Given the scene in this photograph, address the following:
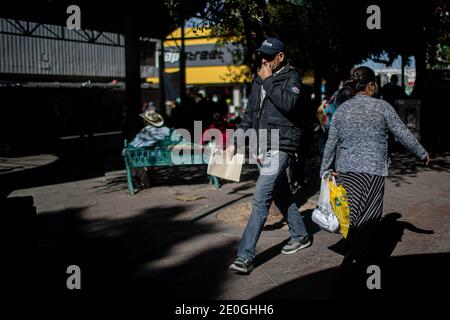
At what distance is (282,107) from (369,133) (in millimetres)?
725

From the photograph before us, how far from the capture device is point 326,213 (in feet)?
13.0

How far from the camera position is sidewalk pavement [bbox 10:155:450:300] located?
386cm

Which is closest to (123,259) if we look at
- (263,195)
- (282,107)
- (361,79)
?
(263,195)

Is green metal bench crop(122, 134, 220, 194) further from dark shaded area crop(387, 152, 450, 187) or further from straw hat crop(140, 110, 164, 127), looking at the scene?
dark shaded area crop(387, 152, 450, 187)

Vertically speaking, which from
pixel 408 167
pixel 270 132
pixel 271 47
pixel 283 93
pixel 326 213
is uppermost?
pixel 271 47

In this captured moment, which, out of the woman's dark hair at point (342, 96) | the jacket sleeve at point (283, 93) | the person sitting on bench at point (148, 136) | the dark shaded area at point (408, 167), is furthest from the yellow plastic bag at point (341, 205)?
the person sitting on bench at point (148, 136)

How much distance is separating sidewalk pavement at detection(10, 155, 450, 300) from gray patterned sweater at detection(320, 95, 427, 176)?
97 cm

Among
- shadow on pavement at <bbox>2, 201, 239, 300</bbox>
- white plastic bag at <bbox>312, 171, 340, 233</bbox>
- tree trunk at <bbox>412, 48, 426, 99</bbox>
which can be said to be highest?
tree trunk at <bbox>412, 48, 426, 99</bbox>

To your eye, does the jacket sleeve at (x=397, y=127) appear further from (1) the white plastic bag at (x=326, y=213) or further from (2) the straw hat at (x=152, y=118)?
(2) the straw hat at (x=152, y=118)

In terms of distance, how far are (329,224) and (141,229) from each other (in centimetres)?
261

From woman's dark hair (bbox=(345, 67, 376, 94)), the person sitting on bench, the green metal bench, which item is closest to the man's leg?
woman's dark hair (bbox=(345, 67, 376, 94))

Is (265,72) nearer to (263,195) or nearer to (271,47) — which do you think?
(271,47)
